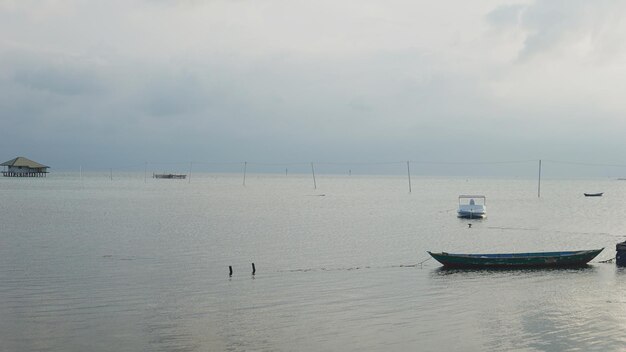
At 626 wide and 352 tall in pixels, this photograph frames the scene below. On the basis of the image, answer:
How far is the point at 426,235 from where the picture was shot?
55.3 m

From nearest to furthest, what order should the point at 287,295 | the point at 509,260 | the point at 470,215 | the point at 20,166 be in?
the point at 287,295
the point at 509,260
the point at 470,215
the point at 20,166

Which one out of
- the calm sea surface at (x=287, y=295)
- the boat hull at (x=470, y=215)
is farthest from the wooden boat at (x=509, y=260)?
the boat hull at (x=470, y=215)

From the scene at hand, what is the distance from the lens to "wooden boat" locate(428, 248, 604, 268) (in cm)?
3362

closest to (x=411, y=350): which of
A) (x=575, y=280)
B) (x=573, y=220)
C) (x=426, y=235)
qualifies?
(x=575, y=280)

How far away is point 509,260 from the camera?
33.9 metres

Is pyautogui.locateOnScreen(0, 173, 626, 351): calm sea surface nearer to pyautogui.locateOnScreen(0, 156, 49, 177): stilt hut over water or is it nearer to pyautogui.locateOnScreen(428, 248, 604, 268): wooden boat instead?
pyautogui.locateOnScreen(428, 248, 604, 268): wooden boat

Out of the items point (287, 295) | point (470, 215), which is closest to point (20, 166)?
point (470, 215)

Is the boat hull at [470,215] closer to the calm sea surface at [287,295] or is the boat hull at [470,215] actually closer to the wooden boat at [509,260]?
the calm sea surface at [287,295]

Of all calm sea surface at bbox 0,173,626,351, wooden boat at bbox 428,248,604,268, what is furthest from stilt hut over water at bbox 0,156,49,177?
wooden boat at bbox 428,248,604,268

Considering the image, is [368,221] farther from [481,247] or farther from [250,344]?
[250,344]

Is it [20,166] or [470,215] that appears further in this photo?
[20,166]

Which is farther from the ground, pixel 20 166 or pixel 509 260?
pixel 20 166

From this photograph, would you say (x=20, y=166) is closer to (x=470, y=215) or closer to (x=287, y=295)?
(x=470, y=215)

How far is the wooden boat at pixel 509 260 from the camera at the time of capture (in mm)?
33625
